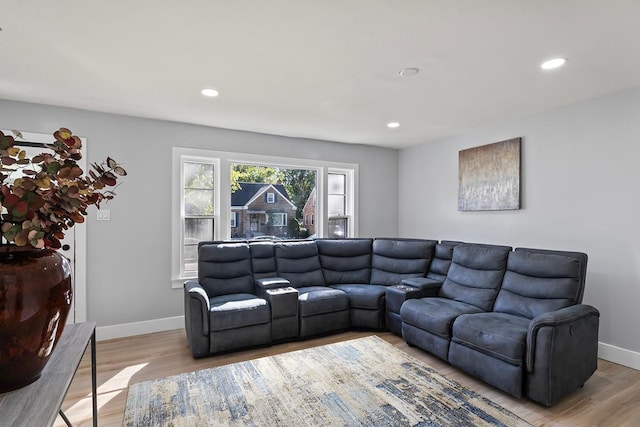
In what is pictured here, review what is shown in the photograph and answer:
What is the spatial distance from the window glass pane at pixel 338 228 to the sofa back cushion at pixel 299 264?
0.95 m

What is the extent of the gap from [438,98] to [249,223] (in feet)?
9.24

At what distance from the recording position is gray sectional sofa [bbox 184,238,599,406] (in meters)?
2.41

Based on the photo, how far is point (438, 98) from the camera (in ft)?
10.6

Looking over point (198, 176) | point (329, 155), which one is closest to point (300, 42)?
point (198, 176)

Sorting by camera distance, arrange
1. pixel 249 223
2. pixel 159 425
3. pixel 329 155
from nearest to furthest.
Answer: pixel 159 425 → pixel 249 223 → pixel 329 155

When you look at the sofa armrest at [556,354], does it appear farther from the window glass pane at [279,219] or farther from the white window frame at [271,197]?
the white window frame at [271,197]

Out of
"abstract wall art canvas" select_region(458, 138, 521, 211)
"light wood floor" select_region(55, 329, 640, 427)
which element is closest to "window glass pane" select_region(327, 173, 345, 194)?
"abstract wall art canvas" select_region(458, 138, 521, 211)

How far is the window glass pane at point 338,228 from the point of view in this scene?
5.29 meters

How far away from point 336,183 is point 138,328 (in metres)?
3.31

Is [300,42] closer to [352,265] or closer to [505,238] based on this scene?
[352,265]

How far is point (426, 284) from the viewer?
373cm

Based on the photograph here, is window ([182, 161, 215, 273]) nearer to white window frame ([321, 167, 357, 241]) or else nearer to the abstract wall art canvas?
white window frame ([321, 167, 357, 241])

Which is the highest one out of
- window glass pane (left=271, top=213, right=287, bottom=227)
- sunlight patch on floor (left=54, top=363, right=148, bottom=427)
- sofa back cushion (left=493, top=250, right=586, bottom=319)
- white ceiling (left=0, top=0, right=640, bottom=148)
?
white ceiling (left=0, top=0, right=640, bottom=148)

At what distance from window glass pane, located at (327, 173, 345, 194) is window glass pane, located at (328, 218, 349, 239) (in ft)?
1.48
